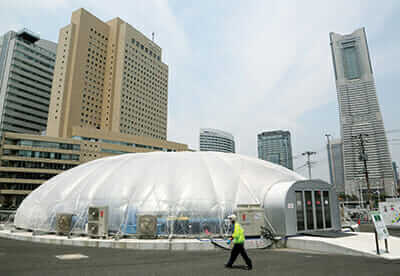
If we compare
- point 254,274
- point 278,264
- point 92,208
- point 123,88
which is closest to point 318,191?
point 278,264

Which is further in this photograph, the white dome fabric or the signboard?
the white dome fabric

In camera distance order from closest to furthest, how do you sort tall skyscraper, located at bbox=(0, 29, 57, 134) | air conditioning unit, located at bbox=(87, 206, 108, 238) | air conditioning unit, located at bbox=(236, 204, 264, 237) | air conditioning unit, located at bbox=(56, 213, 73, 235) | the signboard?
the signboard < air conditioning unit, located at bbox=(87, 206, 108, 238) < air conditioning unit, located at bbox=(236, 204, 264, 237) < air conditioning unit, located at bbox=(56, 213, 73, 235) < tall skyscraper, located at bbox=(0, 29, 57, 134)

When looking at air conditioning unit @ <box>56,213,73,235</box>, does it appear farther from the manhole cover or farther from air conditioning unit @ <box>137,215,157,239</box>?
the manhole cover

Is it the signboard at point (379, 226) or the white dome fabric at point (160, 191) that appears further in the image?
the white dome fabric at point (160, 191)

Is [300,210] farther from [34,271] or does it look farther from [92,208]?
[34,271]

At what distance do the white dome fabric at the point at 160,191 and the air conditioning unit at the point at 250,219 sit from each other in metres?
0.92

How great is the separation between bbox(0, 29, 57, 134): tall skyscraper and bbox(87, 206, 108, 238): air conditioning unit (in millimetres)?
130221

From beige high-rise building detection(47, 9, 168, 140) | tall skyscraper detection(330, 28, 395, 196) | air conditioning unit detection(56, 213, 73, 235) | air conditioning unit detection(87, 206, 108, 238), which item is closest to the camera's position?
air conditioning unit detection(87, 206, 108, 238)

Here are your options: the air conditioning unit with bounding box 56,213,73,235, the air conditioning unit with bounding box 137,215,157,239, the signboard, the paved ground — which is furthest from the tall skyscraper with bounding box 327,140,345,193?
the air conditioning unit with bounding box 56,213,73,235

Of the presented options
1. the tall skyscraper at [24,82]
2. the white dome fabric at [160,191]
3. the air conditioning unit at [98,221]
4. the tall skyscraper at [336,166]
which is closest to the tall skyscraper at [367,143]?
the tall skyscraper at [336,166]

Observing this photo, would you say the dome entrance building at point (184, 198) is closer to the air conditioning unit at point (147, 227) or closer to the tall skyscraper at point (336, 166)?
the air conditioning unit at point (147, 227)

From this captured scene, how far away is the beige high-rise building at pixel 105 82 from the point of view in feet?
322

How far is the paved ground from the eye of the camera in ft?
27.9

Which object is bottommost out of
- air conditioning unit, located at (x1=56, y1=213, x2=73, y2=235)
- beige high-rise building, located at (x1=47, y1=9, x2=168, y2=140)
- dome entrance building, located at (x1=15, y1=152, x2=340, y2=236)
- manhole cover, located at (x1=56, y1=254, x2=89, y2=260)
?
manhole cover, located at (x1=56, y1=254, x2=89, y2=260)
